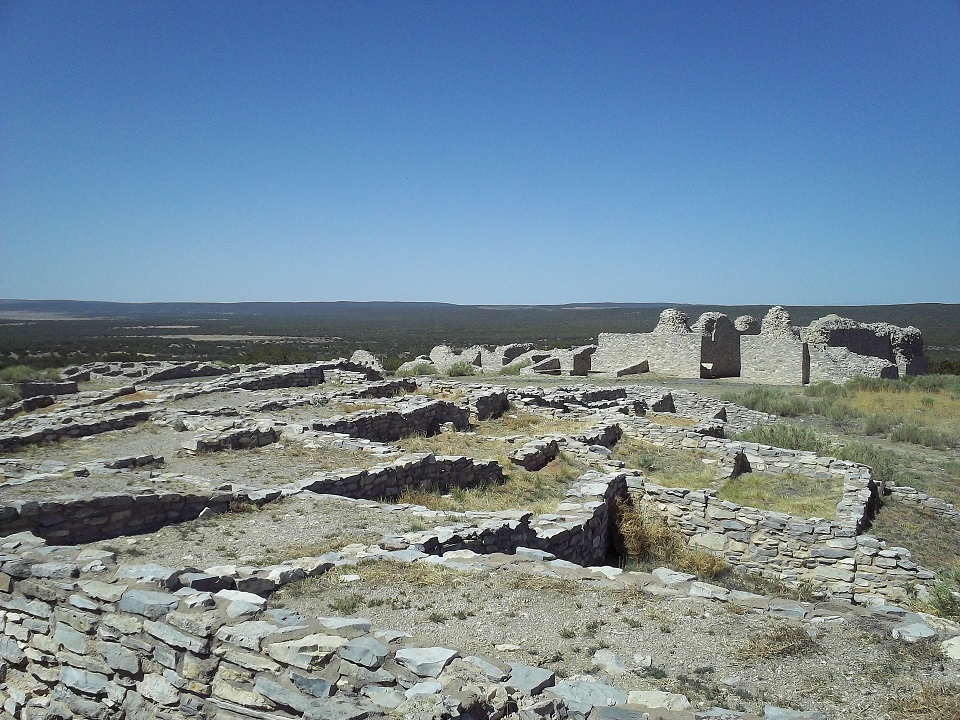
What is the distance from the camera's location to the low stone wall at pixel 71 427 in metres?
11.7

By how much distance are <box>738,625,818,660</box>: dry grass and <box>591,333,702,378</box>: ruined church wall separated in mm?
25326

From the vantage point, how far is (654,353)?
30422 millimetres

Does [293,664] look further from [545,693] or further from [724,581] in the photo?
[724,581]

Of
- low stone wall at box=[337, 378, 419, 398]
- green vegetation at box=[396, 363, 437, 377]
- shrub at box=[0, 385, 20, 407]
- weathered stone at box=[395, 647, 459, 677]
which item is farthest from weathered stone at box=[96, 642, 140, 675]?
green vegetation at box=[396, 363, 437, 377]

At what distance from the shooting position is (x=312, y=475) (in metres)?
9.72

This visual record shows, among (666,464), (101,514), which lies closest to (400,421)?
(666,464)

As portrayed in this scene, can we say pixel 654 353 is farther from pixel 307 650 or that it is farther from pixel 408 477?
pixel 307 650

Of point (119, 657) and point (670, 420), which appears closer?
point (119, 657)

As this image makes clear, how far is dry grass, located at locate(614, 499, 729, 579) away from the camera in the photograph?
841cm

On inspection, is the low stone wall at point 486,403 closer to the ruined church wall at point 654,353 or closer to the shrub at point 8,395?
the shrub at point 8,395

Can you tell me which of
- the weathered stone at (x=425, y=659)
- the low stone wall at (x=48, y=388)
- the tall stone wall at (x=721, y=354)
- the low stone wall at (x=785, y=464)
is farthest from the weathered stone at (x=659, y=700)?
the tall stone wall at (x=721, y=354)

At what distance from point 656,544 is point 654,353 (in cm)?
2210

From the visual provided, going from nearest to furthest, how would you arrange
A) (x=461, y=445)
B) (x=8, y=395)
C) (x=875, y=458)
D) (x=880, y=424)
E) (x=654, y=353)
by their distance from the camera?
(x=461, y=445) < (x=875, y=458) < (x=880, y=424) < (x=8, y=395) < (x=654, y=353)

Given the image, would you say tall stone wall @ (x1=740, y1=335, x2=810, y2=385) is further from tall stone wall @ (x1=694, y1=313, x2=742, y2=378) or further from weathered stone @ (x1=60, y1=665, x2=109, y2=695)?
weathered stone @ (x1=60, y1=665, x2=109, y2=695)
